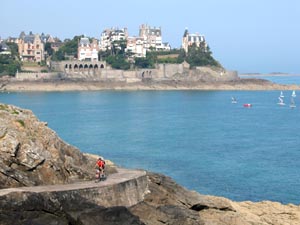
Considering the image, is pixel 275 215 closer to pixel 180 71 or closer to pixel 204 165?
pixel 204 165

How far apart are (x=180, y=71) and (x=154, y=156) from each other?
87.6m

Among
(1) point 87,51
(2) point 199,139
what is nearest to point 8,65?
(1) point 87,51

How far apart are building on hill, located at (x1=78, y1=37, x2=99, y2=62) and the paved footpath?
108127mm

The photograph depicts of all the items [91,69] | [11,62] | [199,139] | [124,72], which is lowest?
[199,139]

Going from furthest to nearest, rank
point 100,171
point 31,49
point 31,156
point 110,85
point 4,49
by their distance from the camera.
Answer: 1. point 4,49
2. point 31,49
3. point 110,85
4. point 100,171
5. point 31,156

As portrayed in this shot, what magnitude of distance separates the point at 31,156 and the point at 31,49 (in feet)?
371

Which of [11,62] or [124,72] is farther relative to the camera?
[124,72]

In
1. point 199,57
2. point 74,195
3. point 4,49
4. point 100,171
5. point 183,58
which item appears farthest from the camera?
point 4,49

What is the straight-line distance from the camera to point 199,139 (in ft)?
164

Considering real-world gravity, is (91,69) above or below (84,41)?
below

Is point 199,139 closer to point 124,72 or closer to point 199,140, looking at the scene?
point 199,140

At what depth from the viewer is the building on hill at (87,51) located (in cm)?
12688

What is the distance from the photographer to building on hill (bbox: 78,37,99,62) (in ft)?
416

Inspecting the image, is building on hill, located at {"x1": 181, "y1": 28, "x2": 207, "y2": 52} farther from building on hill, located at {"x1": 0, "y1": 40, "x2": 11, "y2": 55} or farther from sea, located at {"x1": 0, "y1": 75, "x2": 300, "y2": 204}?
sea, located at {"x1": 0, "y1": 75, "x2": 300, "y2": 204}
